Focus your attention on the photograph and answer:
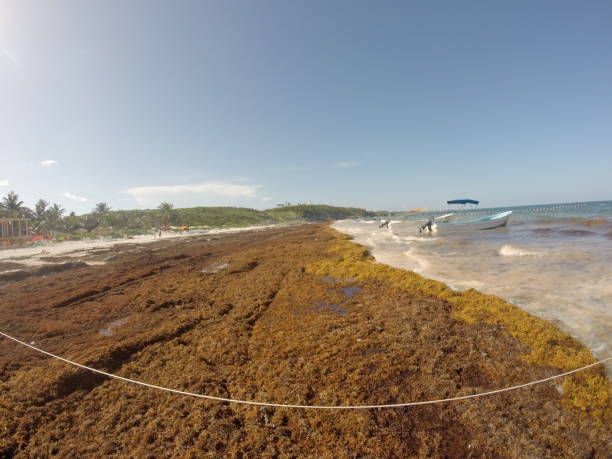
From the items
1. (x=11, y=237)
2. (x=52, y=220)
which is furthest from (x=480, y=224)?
(x=52, y=220)

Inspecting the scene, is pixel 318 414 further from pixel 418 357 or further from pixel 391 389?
pixel 418 357

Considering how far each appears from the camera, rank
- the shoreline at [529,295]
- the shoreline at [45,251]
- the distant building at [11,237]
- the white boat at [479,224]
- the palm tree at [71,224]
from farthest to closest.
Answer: the palm tree at [71,224]
the white boat at [479,224]
the distant building at [11,237]
the shoreline at [45,251]
the shoreline at [529,295]

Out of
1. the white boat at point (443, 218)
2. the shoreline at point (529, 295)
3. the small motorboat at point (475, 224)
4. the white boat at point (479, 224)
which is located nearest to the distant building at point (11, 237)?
the shoreline at point (529, 295)

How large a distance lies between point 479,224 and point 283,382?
31983 millimetres

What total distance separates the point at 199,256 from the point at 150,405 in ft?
48.3

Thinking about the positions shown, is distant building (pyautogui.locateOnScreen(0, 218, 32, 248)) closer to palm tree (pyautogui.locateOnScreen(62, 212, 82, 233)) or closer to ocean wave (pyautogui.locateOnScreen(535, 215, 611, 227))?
palm tree (pyautogui.locateOnScreen(62, 212, 82, 233))

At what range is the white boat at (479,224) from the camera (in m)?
29.2

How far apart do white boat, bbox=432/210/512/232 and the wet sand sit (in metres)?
25.7

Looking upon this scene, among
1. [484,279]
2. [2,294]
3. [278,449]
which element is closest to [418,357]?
[278,449]

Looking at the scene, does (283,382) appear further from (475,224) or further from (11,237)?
(11,237)

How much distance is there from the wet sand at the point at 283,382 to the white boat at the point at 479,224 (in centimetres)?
2569

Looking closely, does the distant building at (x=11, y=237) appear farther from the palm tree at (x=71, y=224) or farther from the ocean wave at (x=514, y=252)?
the ocean wave at (x=514, y=252)

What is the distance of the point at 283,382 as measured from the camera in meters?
4.11

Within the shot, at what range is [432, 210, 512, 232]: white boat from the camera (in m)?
29.2
